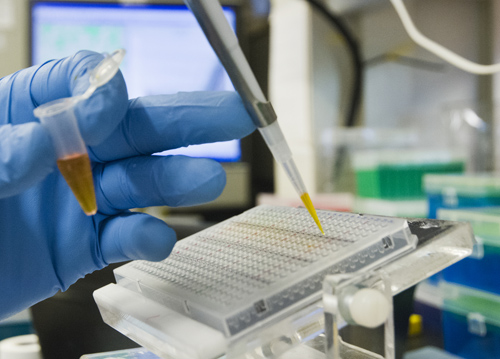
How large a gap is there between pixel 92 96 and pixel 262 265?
0.25 metres

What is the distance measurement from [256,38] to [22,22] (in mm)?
876

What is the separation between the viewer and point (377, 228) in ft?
1.56

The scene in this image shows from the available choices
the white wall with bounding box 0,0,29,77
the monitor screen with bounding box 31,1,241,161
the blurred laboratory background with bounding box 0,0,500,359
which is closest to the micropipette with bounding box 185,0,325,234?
the blurred laboratory background with bounding box 0,0,500,359

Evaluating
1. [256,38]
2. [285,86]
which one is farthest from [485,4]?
[256,38]

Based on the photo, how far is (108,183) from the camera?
57cm

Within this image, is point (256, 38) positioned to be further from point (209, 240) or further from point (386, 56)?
point (209, 240)

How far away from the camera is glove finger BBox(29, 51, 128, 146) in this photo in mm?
457

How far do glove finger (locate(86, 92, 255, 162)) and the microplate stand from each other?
13cm

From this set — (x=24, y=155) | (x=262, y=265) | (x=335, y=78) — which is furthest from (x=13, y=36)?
(x=262, y=265)

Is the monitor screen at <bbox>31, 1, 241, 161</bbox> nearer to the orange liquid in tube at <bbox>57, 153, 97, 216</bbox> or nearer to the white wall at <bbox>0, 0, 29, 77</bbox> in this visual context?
the white wall at <bbox>0, 0, 29, 77</bbox>

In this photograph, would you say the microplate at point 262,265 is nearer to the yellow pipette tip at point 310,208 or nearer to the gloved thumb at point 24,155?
the yellow pipette tip at point 310,208

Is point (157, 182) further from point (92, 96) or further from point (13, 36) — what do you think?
point (13, 36)

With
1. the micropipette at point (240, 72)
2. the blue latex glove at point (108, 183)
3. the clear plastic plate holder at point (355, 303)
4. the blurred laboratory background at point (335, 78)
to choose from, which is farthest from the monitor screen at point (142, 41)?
the clear plastic plate holder at point (355, 303)

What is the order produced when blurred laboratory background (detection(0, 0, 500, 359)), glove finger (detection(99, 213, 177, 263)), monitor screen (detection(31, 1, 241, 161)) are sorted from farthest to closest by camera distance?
1. monitor screen (detection(31, 1, 241, 161))
2. blurred laboratory background (detection(0, 0, 500, 359))
3. glove finger (detection(99, 213, 177, 263))
